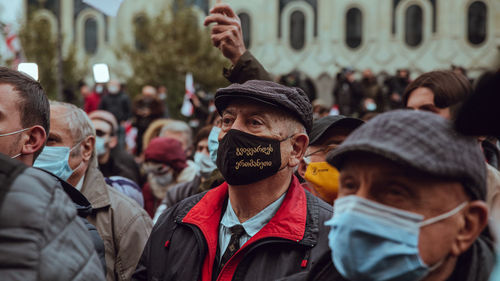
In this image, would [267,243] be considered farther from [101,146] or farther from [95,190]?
[101,146]

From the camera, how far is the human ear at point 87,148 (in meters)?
4.40

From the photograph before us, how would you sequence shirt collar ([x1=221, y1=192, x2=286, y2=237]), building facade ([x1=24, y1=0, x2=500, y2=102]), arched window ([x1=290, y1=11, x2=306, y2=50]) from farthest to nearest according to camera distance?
arched window ([x1=290, y1=11, x2=306, y2=50]), building facade ([x1=24, y1=0, x2=500, y2=102]), shirt collar ([x1=221, y1=192, x2=286, y2=237])

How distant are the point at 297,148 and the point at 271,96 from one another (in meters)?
0.37

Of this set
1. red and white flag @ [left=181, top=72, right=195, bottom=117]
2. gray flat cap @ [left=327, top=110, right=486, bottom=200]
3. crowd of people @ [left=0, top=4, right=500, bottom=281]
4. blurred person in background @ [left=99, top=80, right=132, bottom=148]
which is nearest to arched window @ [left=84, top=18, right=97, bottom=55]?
blurred person in background @ [left=99, top=80, right=132, bottom=148]

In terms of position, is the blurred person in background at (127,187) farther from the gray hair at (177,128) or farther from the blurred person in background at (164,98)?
the blurred person in background at (164,98)

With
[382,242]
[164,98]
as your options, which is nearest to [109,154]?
[382,242]

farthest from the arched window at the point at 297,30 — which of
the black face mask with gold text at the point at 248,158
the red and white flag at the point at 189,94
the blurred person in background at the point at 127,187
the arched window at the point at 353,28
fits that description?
the black face mask with gold text at the point at 248,158

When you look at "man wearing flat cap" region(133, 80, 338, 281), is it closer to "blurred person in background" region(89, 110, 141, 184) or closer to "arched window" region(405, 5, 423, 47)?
Result: "blurred person in background" region(89, 110, 141, 184)

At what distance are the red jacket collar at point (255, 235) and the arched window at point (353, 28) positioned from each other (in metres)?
37.8

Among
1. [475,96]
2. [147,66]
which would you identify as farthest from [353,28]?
[475,96]

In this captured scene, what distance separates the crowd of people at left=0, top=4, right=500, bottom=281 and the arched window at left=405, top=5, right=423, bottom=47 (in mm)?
→ 34896

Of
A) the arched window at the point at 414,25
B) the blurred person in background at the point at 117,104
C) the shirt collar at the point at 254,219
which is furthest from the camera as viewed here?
the arched window at the point at 414,25

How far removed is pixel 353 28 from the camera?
40312 millimetres

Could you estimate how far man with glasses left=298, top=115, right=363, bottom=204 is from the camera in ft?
13.0
